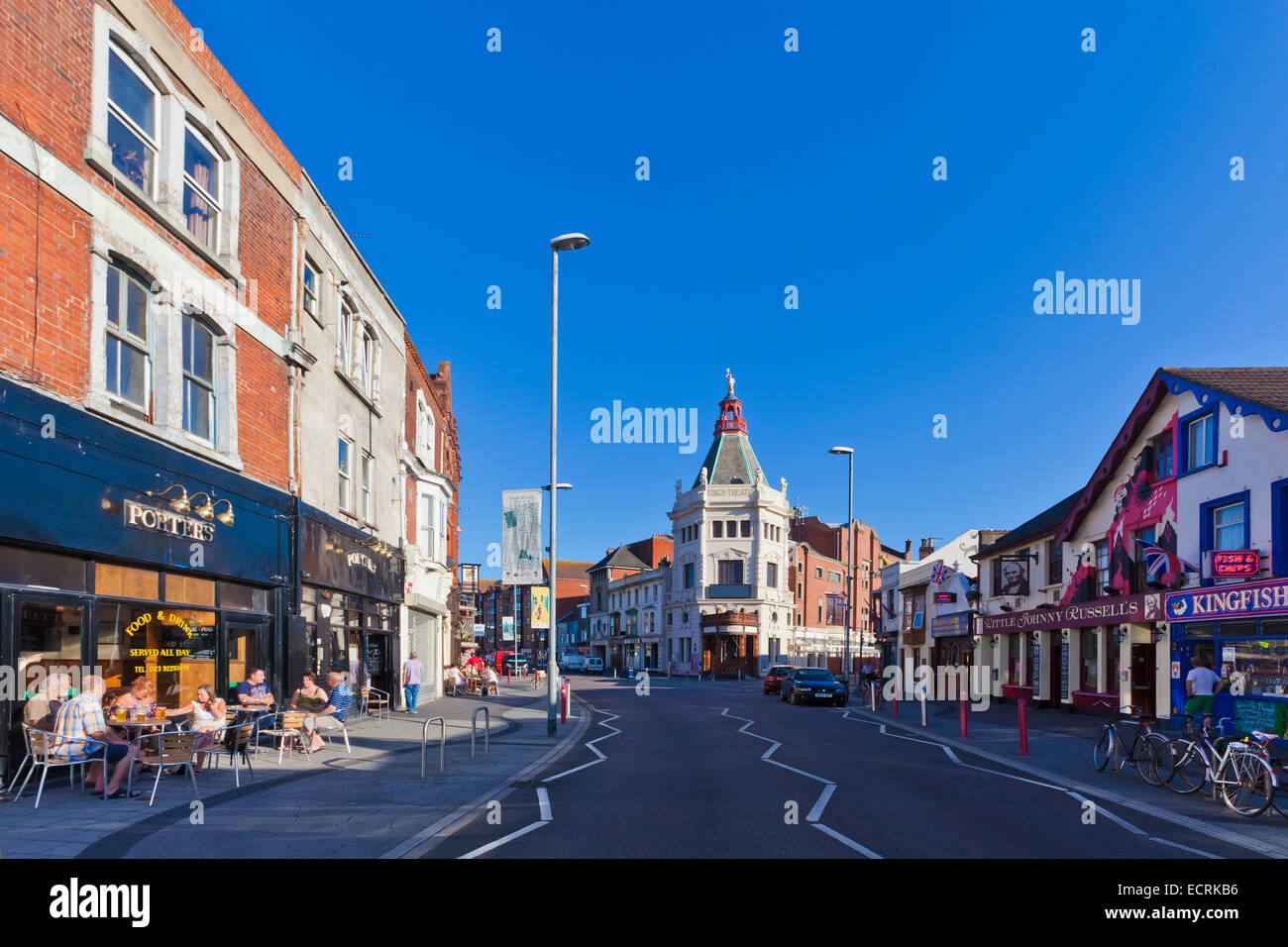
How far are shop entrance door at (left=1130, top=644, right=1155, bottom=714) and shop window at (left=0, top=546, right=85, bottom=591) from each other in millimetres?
24136

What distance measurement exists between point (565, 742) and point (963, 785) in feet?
28.6

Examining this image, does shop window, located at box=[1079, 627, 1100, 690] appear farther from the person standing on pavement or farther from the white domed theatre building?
the white domed theatre building

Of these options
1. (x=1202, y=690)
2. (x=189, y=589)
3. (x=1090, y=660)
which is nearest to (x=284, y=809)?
(x=189, y=589)

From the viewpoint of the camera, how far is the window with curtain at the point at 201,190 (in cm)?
1502

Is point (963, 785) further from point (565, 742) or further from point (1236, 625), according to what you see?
point (1236, 625)

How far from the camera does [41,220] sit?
1113 cm

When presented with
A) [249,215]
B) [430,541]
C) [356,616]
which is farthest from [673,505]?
[249,215]

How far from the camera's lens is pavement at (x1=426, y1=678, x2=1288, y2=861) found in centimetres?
853

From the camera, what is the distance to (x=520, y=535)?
31172 mm

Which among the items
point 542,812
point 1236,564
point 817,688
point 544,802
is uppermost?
point 1236,564

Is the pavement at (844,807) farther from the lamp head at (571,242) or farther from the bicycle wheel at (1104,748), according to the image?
the lamp head at (571,242)

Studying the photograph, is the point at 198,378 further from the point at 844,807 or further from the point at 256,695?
the point at 844,807

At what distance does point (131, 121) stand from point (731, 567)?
64175 millimetres
